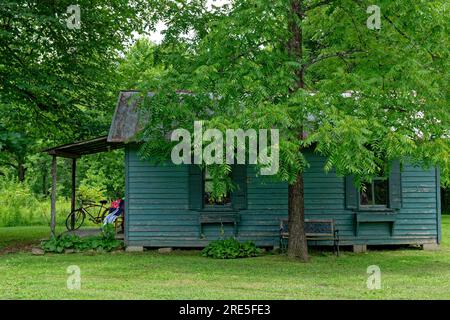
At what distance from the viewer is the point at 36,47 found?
1720 cm

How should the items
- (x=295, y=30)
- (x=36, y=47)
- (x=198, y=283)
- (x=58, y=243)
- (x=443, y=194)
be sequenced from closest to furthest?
(x=198, y=283)
(x=295, y=30)
(x=58, y=243)
(x=36, y=47)
(x=443, y=194)

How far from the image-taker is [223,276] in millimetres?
11219

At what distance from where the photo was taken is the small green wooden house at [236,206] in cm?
1573

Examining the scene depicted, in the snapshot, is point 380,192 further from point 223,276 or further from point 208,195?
point 223,276

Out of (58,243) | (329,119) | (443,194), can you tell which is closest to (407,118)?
(329,119)

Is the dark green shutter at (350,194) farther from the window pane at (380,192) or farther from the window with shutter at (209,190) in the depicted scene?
the window with shutter at (209,190)

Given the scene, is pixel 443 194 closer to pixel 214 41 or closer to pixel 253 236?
pixel 253 236

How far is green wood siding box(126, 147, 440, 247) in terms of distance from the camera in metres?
15.8

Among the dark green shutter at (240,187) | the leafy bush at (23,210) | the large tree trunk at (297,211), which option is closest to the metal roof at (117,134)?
the dark green shutter at (240,187)

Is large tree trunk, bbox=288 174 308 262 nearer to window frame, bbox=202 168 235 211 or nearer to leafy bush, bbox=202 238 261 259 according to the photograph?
leafy bush, bbox=202 238 261 259

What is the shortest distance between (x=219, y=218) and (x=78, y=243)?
3.65 meters

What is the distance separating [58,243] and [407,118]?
9058 millimetres

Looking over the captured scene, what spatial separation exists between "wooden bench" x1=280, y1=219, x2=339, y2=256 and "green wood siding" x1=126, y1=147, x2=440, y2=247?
15.7 inches

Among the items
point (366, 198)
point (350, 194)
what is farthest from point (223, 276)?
point (366, 198)
